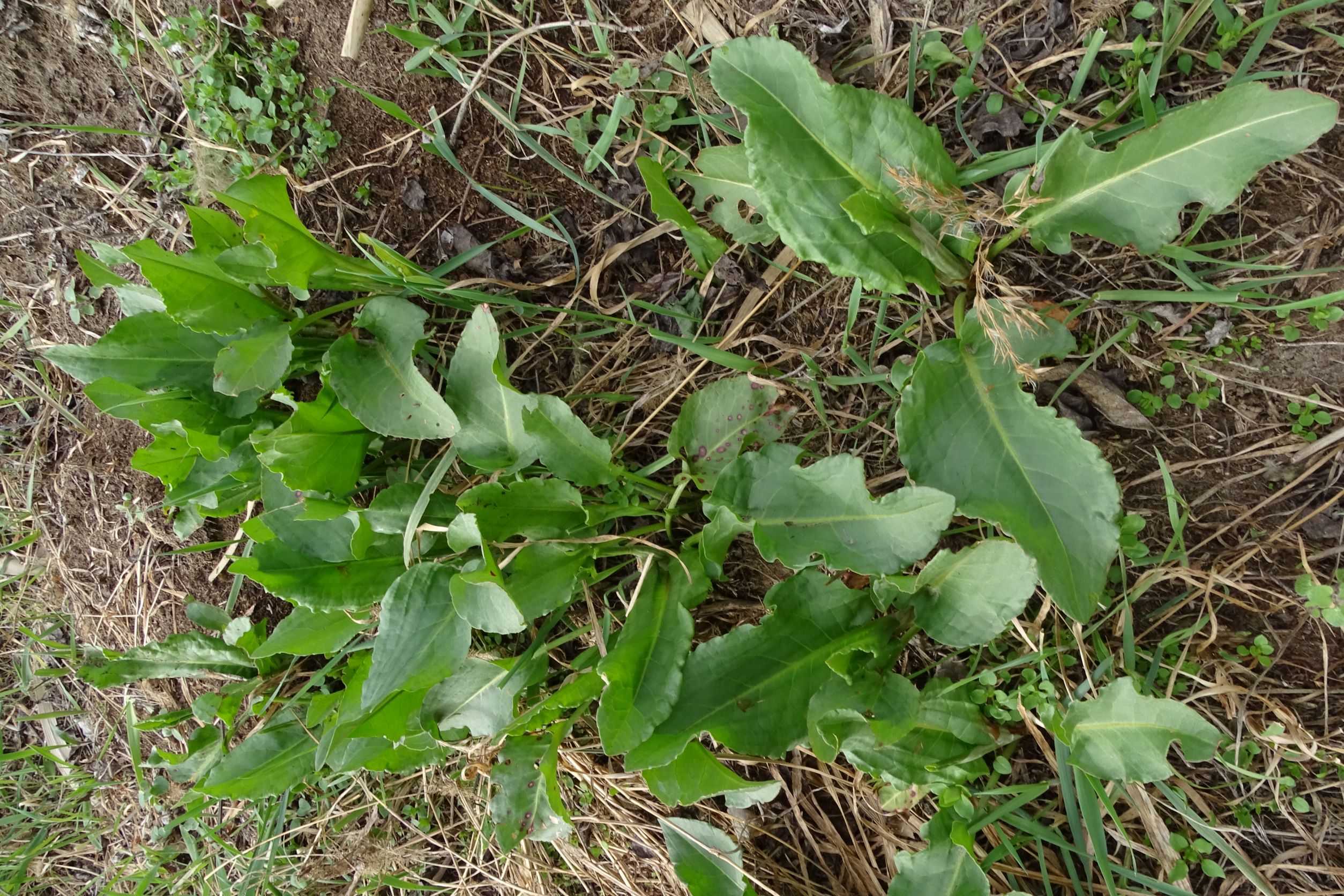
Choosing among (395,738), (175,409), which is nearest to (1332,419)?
(395,738)

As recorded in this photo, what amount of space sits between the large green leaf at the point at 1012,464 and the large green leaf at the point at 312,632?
122 cm

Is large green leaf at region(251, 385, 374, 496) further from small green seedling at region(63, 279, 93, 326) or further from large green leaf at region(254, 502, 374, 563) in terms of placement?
small green seedling at region(63, 279, 93, 326)

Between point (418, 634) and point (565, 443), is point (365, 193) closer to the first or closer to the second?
point (565, 443)

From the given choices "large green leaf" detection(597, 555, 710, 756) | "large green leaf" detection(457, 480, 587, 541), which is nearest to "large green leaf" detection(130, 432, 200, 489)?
"large green leaf" detection(457, 480, 587, 541)

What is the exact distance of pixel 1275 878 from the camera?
4.78ft

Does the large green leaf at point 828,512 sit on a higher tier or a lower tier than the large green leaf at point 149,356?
lower

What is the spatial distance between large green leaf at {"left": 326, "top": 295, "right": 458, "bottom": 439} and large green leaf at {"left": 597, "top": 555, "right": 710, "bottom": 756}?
521mm

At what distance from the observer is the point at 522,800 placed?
5.57 feet

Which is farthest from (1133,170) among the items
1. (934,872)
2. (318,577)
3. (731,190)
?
(318,577)

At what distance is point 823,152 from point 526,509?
846 mm

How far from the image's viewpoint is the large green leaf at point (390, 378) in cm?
158

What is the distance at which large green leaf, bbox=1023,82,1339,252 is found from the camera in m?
1.14

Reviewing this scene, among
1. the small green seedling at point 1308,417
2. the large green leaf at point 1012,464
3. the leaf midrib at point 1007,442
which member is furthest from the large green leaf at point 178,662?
the small green seedling at point 1308,417

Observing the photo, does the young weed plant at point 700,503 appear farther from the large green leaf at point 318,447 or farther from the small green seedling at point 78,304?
the small green seedling at point 78,304
